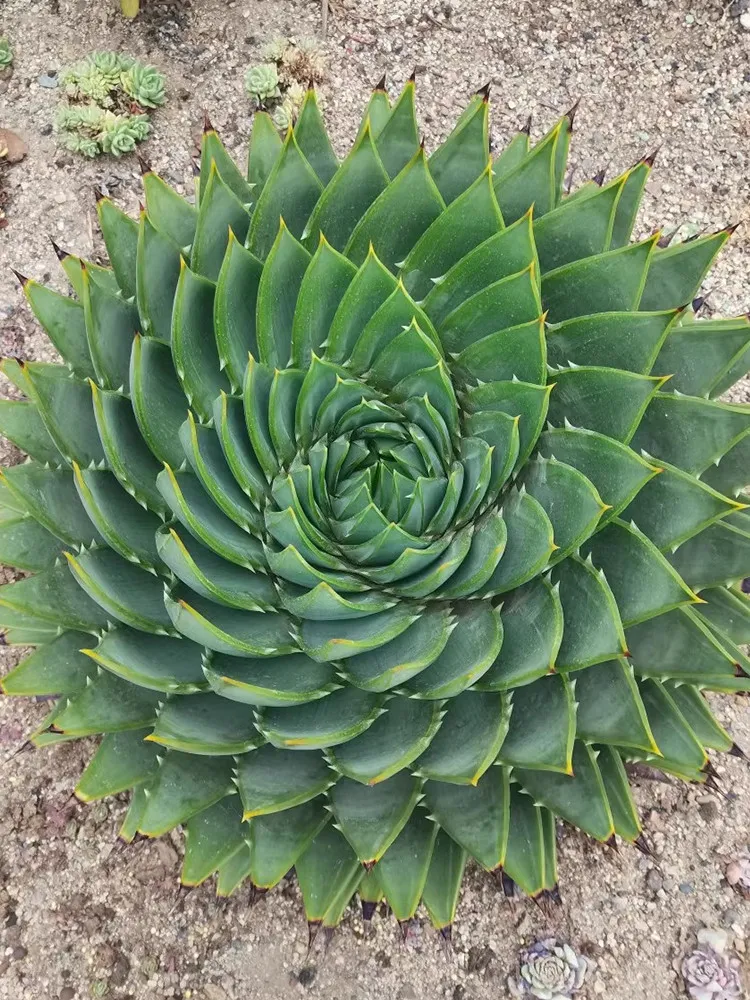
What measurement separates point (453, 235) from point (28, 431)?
3.69 ft

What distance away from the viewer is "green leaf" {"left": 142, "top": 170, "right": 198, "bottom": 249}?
1904 millimetres

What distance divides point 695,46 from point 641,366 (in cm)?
263

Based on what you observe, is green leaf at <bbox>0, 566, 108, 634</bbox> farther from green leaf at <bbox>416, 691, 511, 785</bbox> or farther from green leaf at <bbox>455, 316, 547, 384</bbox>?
green leaf at <bbox>455, 316, 547, 384</bbox>

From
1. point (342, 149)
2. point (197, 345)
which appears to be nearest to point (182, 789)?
point (197, 345)

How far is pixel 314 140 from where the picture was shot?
2.02 m

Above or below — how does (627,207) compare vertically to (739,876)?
above

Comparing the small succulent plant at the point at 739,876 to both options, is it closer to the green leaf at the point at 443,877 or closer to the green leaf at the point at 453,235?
the green leaf at the point at 443,877

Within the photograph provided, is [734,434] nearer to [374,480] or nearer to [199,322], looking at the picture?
[374,480]

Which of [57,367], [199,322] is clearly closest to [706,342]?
[199,322]

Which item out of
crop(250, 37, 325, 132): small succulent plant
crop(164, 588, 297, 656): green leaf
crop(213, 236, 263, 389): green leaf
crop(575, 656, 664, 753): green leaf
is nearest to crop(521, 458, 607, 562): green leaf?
crop(575, 656, 664, 753): green leaf

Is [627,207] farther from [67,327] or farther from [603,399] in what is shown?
[67,327]

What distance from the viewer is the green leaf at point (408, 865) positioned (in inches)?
69.4

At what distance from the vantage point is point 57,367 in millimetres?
2002

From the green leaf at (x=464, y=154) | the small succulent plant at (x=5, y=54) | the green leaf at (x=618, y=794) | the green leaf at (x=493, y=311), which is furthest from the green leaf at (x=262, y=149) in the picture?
the small succulent plant at (x=5, y=54)
